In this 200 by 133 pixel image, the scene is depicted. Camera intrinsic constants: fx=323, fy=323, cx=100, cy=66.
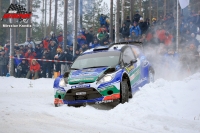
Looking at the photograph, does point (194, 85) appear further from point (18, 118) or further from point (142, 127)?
point (18, 118)

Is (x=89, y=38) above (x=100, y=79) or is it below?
above

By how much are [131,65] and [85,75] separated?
6.10 ft

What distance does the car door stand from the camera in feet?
32.4

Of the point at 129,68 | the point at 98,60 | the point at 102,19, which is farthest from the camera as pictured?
the point at 102,19

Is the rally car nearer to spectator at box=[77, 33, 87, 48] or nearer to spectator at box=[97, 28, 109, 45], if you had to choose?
spectator at box=[97, 28, 109, 45]

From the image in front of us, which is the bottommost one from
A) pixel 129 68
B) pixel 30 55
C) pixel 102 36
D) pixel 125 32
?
pixel 129 68

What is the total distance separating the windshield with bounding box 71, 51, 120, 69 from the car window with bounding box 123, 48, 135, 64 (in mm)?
266

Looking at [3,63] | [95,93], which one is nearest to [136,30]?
[3,63]

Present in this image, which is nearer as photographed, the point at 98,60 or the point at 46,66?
the point at 98,60

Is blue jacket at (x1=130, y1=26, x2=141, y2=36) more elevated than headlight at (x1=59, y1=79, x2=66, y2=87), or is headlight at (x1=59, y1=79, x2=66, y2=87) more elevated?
blue jacket at (x1=130, y1=26, x2=141, y2=36)

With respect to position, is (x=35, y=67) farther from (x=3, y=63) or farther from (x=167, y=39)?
(x=167, y=39)

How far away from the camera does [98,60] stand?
10.1 metres

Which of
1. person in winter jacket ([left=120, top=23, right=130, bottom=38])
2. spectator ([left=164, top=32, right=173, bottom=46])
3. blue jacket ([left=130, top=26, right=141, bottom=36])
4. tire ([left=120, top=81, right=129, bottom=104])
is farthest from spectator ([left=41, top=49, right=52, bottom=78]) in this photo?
tire ([left=120, top=81, right=129, bottom=104])

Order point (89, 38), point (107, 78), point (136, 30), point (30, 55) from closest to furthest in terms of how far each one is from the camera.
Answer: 1. point (107, 78)
2. point (30, 55)
3. point (136, 30)
4. point (89, 38)
